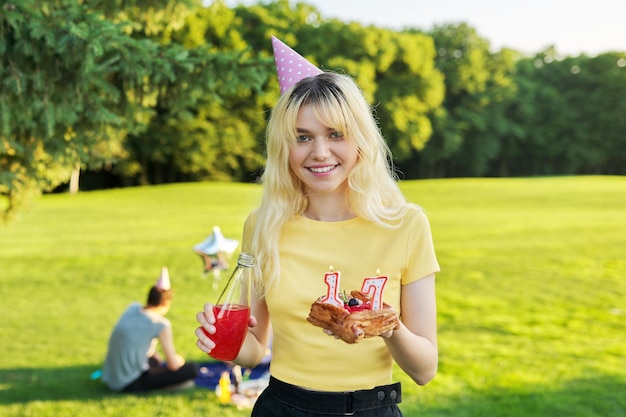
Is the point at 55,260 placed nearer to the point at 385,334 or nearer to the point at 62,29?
the point at 62,29

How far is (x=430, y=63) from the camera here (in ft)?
148

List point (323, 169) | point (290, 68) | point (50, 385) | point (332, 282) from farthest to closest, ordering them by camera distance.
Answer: point (50, 385) < point (290, 68) < point (323, 169) < point (332, 282)

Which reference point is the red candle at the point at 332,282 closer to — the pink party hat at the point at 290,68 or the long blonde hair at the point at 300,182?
the long blonde hair at the point at 300,182

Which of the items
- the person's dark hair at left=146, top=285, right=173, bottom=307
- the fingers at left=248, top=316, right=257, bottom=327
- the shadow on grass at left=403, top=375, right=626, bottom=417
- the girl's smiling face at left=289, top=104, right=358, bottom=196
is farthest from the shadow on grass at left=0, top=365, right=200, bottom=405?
the girl's smiling face at left=289, top=104, right=358, bottom=196

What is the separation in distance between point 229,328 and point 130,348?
4.67 m

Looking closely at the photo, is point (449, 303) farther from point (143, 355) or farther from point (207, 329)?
point (207, 329)

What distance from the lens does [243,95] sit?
117 feet

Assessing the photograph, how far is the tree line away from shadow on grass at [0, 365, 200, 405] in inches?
71.7

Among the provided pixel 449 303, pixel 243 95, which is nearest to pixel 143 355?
pixel 449 303

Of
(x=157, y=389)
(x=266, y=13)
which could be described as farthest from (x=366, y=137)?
(x=266, y=13)

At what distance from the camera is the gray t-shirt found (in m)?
6.30

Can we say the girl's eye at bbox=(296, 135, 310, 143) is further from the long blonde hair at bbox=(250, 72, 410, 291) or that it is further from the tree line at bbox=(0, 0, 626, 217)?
the tree line at bbox=(0, 0, 626, 217)

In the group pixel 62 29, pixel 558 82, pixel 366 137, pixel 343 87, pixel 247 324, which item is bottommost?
pixel 247 324

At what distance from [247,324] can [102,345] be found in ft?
22.4
